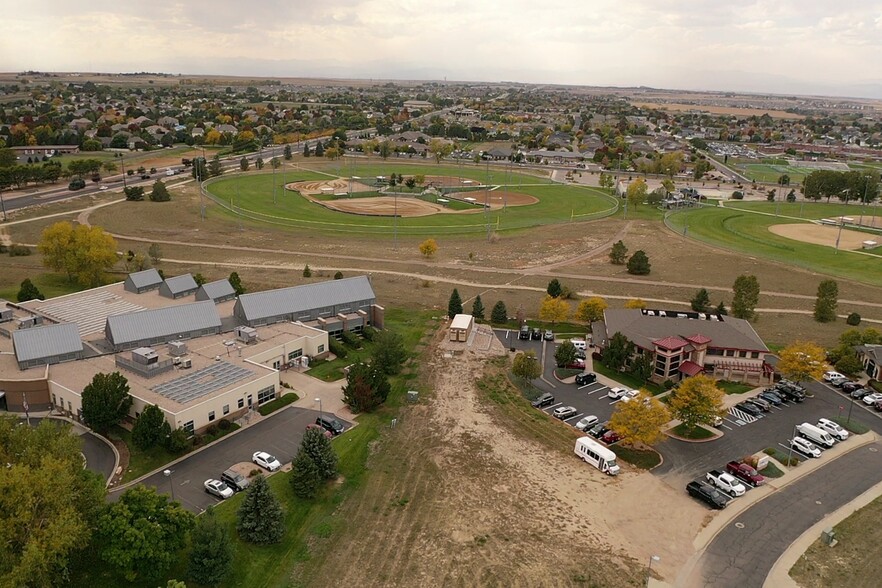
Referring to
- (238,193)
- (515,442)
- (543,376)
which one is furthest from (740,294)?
(238,193)

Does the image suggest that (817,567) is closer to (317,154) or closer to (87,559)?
(87,559)

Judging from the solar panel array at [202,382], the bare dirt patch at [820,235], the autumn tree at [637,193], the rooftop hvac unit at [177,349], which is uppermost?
the autumn tree at [637,193]

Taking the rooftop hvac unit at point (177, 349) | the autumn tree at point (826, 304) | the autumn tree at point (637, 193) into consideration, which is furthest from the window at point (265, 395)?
the autumn tree at point (637, 193)

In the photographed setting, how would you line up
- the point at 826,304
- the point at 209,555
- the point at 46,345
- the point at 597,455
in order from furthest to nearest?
1. the point at 826,304
2. the point at 46,345
3. the point at 597,455
4. the point at 209,555

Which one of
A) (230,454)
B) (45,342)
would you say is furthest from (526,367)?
(45,342)

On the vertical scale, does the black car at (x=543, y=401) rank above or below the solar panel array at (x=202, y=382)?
below

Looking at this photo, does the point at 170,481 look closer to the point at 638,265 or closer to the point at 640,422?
the point at 640,422

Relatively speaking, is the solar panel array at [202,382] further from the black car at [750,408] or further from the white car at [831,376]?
the white car at [831,376]
